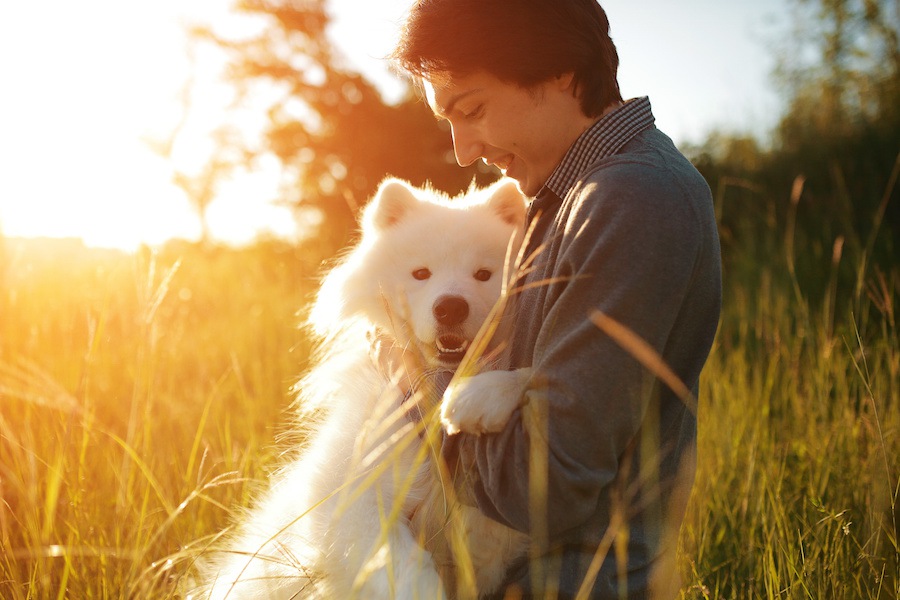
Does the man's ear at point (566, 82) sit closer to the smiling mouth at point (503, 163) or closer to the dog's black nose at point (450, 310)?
the smiling mouth at point (503, 163)

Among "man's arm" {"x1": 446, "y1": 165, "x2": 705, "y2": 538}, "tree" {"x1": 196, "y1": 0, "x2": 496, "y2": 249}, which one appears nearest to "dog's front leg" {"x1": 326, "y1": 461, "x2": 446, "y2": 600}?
"man's arm" {"x1": 446, "y1": 165, "x2": 705, "y2": 538}

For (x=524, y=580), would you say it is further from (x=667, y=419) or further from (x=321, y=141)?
(x=321, y=141)

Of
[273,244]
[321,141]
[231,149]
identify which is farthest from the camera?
[231,149]

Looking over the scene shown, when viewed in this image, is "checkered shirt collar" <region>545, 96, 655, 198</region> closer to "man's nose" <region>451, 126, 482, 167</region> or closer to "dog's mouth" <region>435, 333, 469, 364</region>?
"man's nose" <region>451, 126, 482, 167</region>

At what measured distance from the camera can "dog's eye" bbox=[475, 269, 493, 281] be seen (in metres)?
2.44

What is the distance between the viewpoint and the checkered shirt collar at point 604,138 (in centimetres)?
162

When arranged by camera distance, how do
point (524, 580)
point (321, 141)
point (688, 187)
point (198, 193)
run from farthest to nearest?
point (198, 193)
point (321, 141)
point (524, 580)
point (688, 187)

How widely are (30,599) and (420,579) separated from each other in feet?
3.41

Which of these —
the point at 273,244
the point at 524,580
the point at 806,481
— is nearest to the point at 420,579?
the point at 524,580

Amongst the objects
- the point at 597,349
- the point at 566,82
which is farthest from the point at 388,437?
the point at 566,82

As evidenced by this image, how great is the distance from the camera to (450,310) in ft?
7.04

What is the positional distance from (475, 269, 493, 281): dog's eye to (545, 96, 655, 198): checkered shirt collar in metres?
0.73

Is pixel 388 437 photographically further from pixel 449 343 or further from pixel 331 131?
pixel 331 131

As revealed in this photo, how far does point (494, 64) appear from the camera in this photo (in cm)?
173
